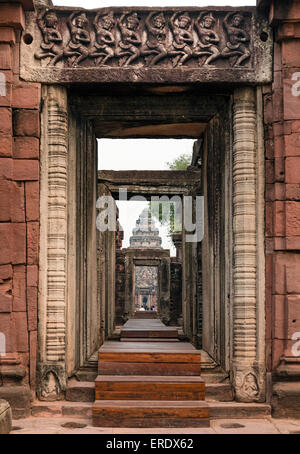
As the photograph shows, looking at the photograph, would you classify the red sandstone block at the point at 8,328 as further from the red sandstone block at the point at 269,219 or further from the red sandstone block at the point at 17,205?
the red sandstone block at the point at 269,219

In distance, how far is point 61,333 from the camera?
6180mm

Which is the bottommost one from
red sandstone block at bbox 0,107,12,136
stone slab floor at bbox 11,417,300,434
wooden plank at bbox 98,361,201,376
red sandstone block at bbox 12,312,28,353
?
stone slab floor at bbox 11,417,300,434

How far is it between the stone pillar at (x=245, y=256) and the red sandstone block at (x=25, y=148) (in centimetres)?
218

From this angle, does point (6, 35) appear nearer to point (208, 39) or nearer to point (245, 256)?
point (208, 39)

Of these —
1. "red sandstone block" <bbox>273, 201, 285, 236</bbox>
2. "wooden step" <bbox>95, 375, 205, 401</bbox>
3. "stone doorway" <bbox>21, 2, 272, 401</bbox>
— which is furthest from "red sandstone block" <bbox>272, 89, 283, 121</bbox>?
"wooden step" <bbox>95, 375, 205, 401</bbox>

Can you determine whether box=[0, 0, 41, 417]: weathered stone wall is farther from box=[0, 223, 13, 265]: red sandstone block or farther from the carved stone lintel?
the carved stone lintel

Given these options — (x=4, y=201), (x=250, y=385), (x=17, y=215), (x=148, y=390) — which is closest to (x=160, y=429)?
(x=148, y=390)

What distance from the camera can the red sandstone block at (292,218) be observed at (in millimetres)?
5914

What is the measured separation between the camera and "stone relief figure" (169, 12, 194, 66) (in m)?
6.28

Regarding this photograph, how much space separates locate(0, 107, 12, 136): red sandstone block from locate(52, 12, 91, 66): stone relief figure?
0.78 m

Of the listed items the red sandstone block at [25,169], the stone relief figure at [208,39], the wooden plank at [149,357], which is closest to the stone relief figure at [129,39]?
the stone relief figure at [208,39]

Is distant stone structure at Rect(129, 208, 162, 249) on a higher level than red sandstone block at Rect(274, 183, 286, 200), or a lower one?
higher

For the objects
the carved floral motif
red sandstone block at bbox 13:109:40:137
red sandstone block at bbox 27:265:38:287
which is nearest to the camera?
red sandstone block at bbox 27:265:38:287

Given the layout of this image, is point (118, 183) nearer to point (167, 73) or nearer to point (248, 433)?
point (167, 73)
